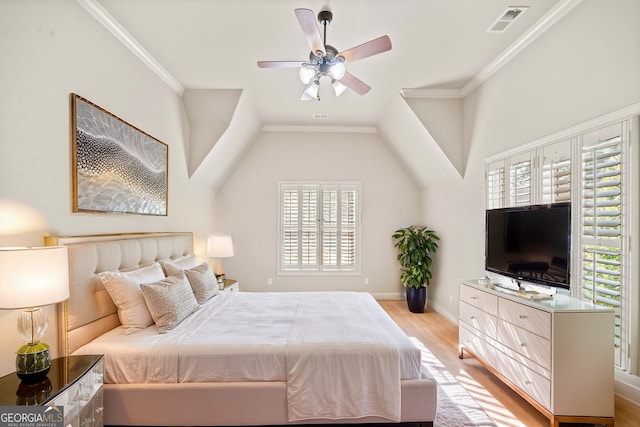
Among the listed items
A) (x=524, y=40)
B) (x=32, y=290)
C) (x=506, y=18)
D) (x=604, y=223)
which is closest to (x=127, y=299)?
(x=32, y=290)

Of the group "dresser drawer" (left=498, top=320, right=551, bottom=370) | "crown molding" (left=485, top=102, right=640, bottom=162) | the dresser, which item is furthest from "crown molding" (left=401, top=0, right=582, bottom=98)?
"dresser drawer" (left=498, top=320, right=551, bottom=370)

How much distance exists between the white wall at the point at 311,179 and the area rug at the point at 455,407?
276cm

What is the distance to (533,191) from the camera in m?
2.90

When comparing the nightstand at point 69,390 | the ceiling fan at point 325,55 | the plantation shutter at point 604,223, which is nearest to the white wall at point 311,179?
the ceiling fan at point 325,55

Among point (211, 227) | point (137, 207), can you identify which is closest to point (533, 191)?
point (137, 207)

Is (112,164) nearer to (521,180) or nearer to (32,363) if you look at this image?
(32,363)

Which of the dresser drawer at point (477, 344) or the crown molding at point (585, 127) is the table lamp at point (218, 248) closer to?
the dresser drawer at point (477, 344)

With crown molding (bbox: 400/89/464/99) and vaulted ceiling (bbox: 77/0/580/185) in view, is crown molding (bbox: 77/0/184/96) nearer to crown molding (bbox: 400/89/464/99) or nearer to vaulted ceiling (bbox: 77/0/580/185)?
vaulted ceiling (bbox: 77/0/580/185)

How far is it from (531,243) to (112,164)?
139 inches

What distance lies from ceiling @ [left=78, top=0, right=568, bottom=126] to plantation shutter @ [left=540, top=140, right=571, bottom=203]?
1053mm

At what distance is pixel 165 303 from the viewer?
7.78 ft

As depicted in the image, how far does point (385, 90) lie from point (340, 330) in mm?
2981

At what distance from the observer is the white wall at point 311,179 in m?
5.59

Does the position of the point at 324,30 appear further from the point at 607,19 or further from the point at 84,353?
the point at 84,353
